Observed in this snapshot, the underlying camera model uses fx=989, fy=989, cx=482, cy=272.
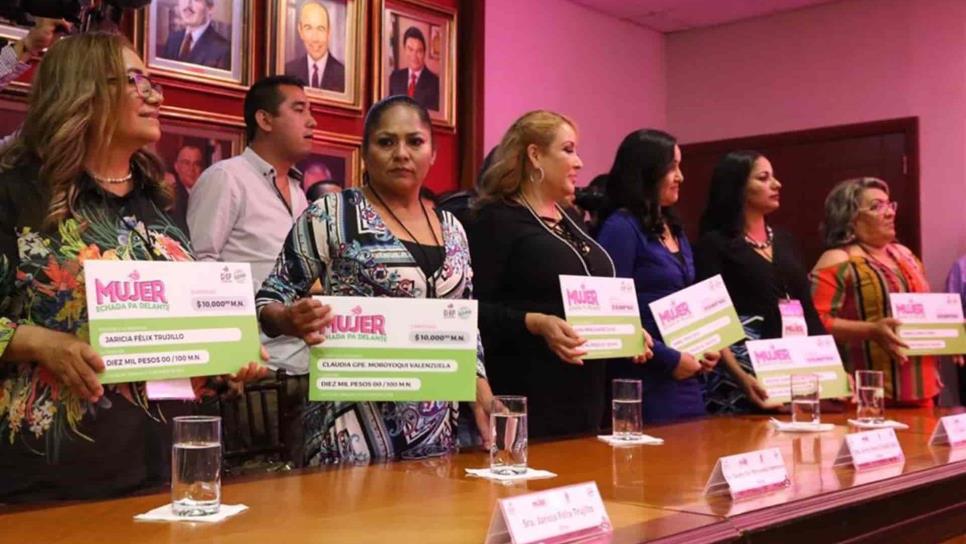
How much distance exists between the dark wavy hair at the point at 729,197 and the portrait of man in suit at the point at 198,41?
196 cm

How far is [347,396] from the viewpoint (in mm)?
1745

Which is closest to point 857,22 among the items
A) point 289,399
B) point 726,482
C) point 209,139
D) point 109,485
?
point 209,139

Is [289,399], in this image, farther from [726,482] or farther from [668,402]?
[726,482]

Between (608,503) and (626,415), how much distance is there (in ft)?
2.26

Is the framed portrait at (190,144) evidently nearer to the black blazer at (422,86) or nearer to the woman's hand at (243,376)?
the black blazer at (422,86)

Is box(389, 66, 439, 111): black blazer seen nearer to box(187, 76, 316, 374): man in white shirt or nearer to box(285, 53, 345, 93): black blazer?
box(285, 53, 345, 93): black blazer

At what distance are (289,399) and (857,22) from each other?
465cm

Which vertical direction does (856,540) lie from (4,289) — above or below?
below

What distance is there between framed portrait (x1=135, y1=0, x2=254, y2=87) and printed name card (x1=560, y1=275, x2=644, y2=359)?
2094 millimetres

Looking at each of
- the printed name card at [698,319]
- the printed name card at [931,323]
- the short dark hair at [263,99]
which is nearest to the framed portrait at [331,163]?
the short dark hair at [263,99]

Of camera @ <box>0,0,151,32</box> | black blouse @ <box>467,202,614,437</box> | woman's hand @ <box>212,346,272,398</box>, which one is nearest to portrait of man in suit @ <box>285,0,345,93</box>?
camera @ <box>0,0,151,32</box>

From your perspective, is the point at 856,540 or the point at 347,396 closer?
the point at 856,540

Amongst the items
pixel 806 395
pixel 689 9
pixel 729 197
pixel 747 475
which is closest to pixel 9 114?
pixel 729 197

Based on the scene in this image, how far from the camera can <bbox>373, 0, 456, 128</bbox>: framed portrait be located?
14.8 ft
